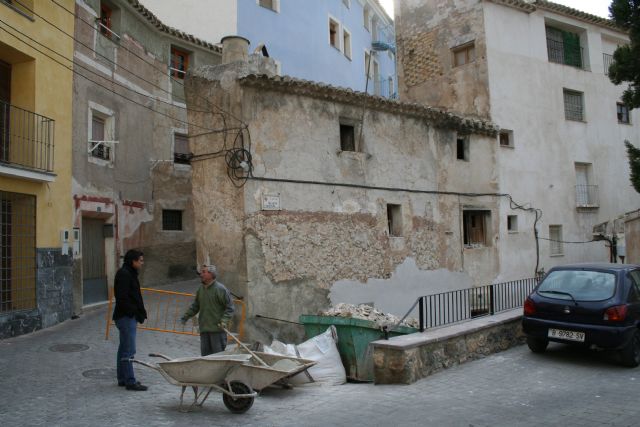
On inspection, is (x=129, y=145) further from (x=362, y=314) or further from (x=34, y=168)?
(x=362, y=314)

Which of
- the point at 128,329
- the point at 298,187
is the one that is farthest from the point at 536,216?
the point at 128,329

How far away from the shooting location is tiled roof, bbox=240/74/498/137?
11.0 meters

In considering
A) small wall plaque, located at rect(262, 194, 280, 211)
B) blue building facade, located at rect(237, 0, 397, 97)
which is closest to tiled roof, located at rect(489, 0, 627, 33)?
blue building facade, located at rect(237, 0, 397, 97)

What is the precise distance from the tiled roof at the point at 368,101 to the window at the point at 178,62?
838 centimetres

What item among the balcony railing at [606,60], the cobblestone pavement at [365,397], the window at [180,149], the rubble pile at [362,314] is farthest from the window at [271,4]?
the cobblestone pavement at [365,397]

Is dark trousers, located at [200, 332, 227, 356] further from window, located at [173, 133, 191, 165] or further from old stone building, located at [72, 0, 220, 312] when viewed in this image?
window, located at [173, 133, 191, 165]

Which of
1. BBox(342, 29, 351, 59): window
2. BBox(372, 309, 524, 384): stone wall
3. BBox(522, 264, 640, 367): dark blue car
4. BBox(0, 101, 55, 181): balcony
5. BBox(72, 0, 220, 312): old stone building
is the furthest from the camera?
BBox(342, 29, 351, 59): window

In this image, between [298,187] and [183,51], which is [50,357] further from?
[183,51]

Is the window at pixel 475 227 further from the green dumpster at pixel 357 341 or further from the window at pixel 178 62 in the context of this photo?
the window at pixel 178 62

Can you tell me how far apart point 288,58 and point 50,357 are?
18974 mm

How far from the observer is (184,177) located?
1833cm

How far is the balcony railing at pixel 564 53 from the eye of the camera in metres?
19.6

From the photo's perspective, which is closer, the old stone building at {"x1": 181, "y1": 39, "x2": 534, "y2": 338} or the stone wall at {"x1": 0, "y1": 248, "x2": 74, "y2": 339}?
the stone wall at {"x1": 0, "y1": 248, "x2": 74, "y2": 339}

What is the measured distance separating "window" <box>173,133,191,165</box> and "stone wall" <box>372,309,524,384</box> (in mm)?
12452
